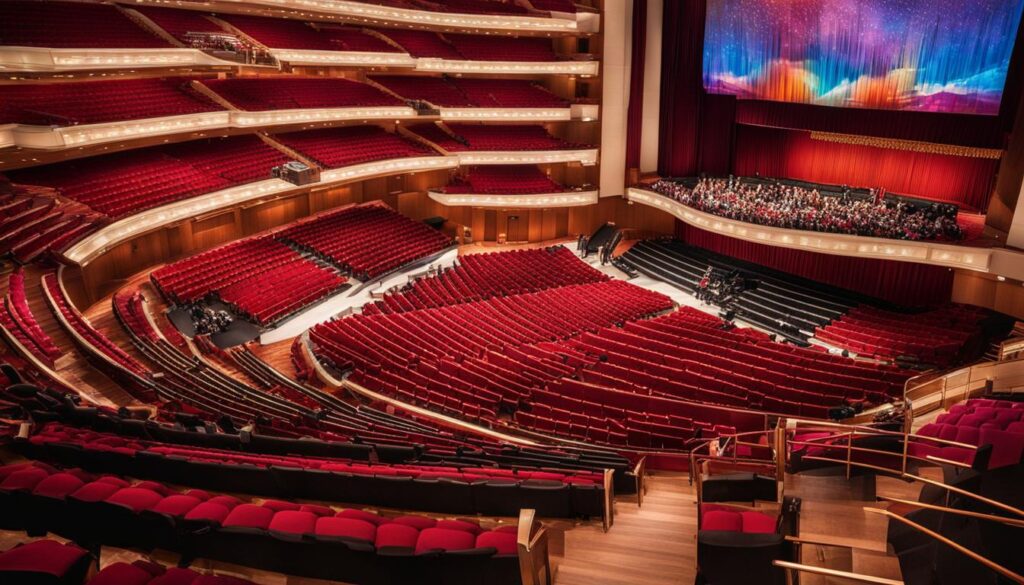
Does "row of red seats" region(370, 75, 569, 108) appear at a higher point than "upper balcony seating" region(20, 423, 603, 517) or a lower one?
higher

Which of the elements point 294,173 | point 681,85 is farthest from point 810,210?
point 294,173

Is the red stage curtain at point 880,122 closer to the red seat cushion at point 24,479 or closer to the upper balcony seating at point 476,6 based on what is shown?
the upper balcony seating at point 476,6

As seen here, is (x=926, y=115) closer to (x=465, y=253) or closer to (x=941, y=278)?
(x=941, y=278)

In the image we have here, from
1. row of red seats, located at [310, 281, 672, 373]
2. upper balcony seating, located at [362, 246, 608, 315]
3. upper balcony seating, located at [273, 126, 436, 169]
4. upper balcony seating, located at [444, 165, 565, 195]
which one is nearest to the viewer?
row of red seats, located at [310, 281, 672, 373]

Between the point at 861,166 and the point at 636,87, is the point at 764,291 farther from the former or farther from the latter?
the point at 636,87

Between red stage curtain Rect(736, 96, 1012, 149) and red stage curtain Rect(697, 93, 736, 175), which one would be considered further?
red stage curtain Rect(697, 93, 736, 175)

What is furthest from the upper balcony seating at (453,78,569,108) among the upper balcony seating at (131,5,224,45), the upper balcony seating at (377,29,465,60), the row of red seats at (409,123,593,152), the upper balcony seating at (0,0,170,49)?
the upper balcony seating at (0,0,170,49)

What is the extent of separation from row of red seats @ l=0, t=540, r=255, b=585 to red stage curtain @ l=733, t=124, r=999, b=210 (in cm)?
1514

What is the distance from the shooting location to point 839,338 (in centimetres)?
1168

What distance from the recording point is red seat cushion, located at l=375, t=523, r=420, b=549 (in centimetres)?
315

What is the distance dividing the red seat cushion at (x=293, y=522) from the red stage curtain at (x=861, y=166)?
14491 millimetres

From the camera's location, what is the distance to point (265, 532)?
10.5 ft

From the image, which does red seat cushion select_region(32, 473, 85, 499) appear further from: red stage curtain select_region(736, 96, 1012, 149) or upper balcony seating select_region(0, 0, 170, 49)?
red stage curtain select_region(736, 96, 1012, 149)

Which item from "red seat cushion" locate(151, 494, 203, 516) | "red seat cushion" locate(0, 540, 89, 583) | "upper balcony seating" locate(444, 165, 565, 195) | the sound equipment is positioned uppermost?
"red seat cushion" locate(0, 540, 89, 583)
